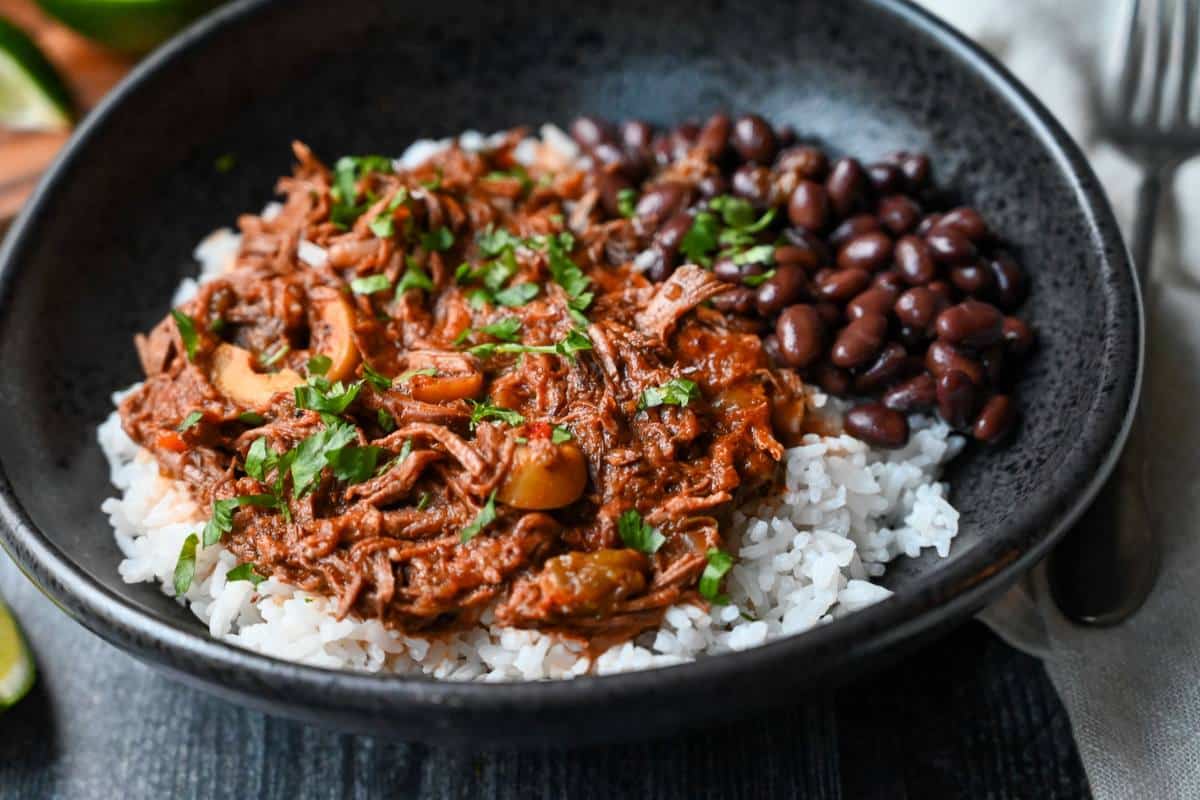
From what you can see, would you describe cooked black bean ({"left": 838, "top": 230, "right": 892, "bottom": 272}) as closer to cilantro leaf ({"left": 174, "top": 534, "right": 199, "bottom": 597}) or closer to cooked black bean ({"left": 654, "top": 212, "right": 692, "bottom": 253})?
cooked black bean ({"left": 654, "top": 212, "right": 692, "bottom": 253})

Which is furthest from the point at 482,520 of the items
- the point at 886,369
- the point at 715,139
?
the point at 715,139

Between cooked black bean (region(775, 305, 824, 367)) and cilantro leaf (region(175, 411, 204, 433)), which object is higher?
cooked black bean (region(775, 305, 824, 367))

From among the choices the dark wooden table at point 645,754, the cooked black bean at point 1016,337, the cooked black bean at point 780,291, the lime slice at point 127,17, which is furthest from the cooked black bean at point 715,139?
the lime slice at point 127,17

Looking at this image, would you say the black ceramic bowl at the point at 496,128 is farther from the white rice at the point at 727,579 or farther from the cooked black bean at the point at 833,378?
the cooked black bean at the point at 833,378

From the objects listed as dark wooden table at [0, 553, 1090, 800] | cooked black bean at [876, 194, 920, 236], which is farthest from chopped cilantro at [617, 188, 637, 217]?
dark wooden table at [0, 553, 1090, 800]

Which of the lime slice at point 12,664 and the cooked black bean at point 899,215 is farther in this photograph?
the cooked black bean at point 899,215

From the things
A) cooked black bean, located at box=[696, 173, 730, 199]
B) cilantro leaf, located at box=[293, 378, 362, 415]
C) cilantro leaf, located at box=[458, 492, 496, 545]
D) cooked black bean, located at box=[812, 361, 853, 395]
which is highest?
cooked black bean, located at box=[696, 173, 730, 199]
